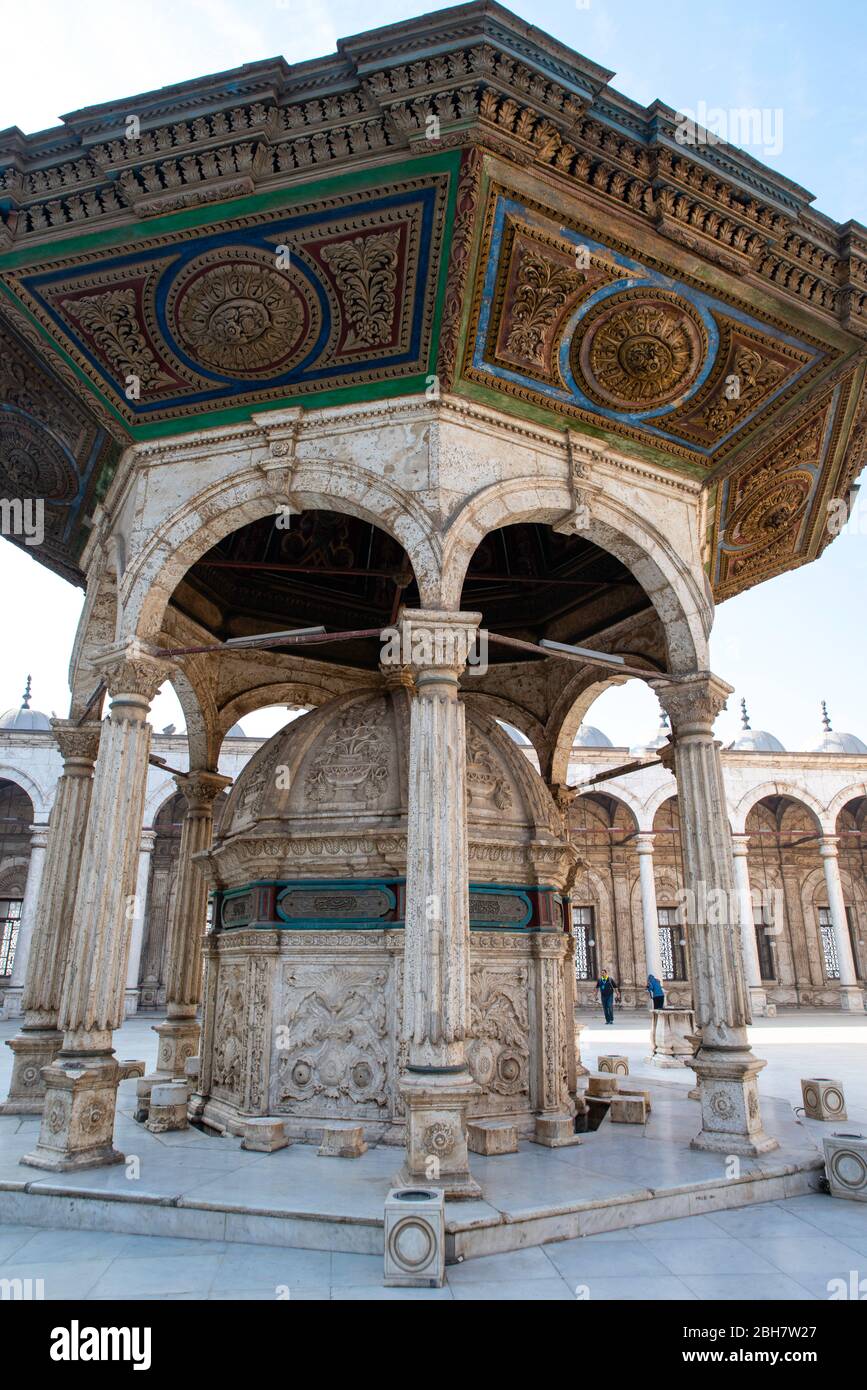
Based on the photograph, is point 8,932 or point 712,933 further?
point 8,932

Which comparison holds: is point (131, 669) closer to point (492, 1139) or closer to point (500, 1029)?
point (500, 1029)

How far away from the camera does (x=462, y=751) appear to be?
603 cm

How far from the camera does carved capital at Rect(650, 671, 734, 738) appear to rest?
7320 millimetres

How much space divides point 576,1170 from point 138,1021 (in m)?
18.6

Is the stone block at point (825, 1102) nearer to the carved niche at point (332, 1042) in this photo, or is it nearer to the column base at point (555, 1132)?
the column base at point (555, 1132)

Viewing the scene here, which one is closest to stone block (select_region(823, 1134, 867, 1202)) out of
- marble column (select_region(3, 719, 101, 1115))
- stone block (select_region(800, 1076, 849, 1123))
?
stone block (select_region(800, 1076, 849, 1123))

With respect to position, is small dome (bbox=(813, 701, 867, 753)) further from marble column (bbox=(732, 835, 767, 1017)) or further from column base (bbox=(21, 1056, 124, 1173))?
column base (bbox=(21, 1056, 124, 1173))

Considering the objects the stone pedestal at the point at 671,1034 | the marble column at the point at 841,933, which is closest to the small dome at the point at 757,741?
the marble column at the point at 841,933

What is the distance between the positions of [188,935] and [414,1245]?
21.6ft

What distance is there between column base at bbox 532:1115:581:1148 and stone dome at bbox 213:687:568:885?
1947mm

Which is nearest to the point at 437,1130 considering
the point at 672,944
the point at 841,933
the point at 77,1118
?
the point at 77,1118

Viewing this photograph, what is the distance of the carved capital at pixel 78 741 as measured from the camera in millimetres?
8594

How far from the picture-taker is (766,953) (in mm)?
27922
